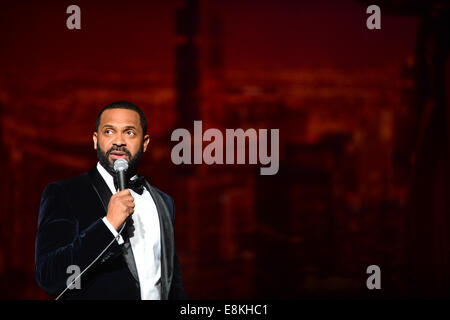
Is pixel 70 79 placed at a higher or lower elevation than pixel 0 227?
higher

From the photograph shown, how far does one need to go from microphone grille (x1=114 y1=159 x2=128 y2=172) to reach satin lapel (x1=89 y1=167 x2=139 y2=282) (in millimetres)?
110

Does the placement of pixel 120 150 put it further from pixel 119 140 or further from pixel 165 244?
pixel 165 244

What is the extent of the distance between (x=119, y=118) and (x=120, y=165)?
0.17m

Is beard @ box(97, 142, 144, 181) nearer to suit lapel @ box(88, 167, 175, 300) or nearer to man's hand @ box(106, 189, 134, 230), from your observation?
suit lapel @ box(88, 167, 175, 300)

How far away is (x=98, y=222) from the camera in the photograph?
1.31 meters

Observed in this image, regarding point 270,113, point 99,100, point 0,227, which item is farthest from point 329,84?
point 0,227

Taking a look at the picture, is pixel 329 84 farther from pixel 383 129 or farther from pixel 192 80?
pixel 192 80

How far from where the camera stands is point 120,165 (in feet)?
4.64

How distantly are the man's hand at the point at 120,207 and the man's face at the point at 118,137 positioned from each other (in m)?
0.21

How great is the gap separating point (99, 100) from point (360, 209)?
2285 millimetres

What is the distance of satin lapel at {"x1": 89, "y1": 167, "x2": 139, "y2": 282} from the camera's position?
143 cm

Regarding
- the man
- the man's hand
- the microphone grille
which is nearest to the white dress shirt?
the man

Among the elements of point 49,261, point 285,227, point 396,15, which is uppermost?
point 396,15

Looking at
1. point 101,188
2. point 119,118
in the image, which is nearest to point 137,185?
point 101,188
